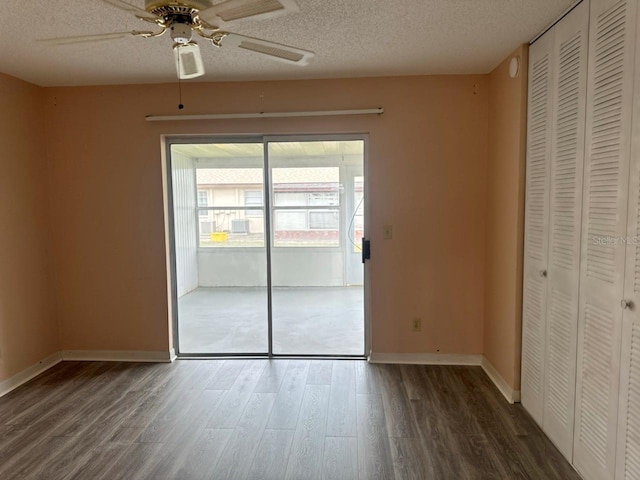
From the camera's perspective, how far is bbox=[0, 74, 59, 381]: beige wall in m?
2.99

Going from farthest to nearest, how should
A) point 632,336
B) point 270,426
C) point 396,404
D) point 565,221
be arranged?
1. point 396,404
2. point 270,426
3. point 565,221
4. point 632,336

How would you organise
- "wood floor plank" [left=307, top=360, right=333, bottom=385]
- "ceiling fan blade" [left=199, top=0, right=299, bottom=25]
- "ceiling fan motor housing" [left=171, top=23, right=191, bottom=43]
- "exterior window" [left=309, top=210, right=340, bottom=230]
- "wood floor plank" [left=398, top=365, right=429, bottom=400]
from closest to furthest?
"ceiling fan blade" [left=199, top=0, right=299, bottom=25] < "ceiling fan motor housing" [left=171, top=23, right=191, bottom=43] < "wood floor plank" [left=398, top=365, right=429, bottom=400] < "wood floor plank" [left=307, top=360, right=333, bottom=385] < "exterior window" [left=309, top=210, right=340, bottom=230]

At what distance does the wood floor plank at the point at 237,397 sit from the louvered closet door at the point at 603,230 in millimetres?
2030

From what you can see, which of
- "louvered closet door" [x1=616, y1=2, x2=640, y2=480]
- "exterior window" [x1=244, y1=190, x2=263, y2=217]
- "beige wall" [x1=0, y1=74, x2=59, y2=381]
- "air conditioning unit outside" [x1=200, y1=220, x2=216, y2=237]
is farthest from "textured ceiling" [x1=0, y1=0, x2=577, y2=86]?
"air conditioning unit outside" [x1=200, y1=220, x2=216, y2=237]

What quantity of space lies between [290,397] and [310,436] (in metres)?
0.50

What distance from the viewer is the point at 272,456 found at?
2.15m

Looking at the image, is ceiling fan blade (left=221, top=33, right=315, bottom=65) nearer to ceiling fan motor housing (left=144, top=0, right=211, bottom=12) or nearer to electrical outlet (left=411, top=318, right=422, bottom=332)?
ceiling fan motor housing (left=144, top=0, right=211, bottom=12)

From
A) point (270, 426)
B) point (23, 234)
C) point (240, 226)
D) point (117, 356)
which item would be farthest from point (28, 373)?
point (270, 426)

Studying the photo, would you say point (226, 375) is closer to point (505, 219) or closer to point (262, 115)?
point (262, 115)

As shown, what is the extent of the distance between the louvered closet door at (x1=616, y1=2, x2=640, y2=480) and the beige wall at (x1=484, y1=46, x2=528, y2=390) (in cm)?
99

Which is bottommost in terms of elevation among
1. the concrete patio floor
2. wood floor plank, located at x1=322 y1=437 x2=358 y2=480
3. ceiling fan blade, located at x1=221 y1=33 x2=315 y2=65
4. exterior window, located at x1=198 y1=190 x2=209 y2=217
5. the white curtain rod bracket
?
wood floor plank, located at x1=322 y1=437 x2=358 y2=480

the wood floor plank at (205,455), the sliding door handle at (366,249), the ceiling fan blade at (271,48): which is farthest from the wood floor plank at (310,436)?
the ceiling fan blade at (271,48)

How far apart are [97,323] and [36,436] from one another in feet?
4.15

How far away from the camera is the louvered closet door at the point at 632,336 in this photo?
1588mm
